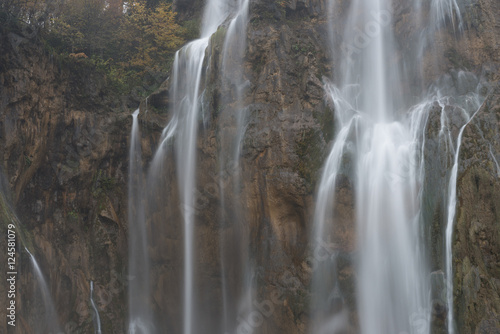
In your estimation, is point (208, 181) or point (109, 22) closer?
point (208, 181)

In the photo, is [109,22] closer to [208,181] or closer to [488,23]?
[208,181]

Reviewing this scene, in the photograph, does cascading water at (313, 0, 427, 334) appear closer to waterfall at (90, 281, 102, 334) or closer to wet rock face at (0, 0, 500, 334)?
wet rock face at (0, 0, 500, 334)

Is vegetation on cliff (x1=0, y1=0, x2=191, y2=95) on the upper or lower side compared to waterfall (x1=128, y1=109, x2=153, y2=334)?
upper

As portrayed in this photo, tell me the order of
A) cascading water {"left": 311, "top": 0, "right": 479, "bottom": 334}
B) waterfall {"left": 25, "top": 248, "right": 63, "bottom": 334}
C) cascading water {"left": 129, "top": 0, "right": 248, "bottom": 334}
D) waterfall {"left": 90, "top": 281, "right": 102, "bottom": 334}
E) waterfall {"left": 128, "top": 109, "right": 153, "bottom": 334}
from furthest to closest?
waterfall {"left": 128, "top": 109, "right": 153, "bottom": 334}
cascading water {"left": 129, "top": 0, "right": 248, "bottom": 334}
waterfall {"left": 90, "top": 281, "right": 102, "bottom": 334}
waterfall {"left": 25, "top": 248, "right": 63, "bottom": 334}
cascading water {"left": 311, "top": 0, "right": 479, "bottom": 334}

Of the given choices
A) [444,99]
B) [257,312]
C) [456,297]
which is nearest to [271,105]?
[444,99]

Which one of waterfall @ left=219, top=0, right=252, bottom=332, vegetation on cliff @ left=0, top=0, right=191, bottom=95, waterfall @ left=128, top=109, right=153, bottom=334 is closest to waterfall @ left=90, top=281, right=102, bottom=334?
waterfall @ left=128, top=109, right=153, bottom=334

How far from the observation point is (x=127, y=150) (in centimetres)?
1541

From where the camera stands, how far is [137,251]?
1465 centimetres

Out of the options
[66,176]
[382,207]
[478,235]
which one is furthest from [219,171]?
[478,235]

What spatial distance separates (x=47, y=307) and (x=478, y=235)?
39.9 feet

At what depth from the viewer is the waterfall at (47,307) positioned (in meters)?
12.0

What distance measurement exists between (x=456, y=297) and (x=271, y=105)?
7.38m

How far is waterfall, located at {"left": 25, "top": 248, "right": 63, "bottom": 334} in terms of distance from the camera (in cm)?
1197

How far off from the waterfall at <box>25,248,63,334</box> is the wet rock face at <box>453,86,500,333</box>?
37.2 feet
